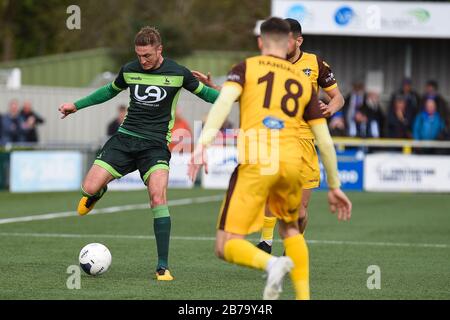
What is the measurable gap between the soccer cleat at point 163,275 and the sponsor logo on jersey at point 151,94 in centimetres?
163

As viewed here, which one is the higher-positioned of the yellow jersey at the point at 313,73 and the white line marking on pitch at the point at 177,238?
the yellow jersey at the point at 313,73

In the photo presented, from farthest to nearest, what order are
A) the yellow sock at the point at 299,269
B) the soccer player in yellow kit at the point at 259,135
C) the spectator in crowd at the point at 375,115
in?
the spectator in crowd at the point at 375,115, the yellow sock at the point at 299,269, the soccer player in yellow kit at the point at 259,135

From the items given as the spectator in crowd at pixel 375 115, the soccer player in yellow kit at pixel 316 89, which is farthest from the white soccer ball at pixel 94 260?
the spectator in crowd at pixel 375 115

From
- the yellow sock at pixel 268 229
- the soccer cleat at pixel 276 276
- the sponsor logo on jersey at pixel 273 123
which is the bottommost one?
the yellow sock at pixel 268 229

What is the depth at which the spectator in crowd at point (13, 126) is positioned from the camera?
2472cm

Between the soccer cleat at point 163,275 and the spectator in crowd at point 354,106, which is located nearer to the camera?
the soccer cleat at point 163,275

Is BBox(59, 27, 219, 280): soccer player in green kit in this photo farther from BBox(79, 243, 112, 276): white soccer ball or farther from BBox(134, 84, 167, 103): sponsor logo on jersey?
BBox(79, 243, 112, 276): white soccer ball

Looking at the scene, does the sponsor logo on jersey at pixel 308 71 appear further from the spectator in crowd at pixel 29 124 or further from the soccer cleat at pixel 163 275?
the spectator in crowd at pixel 29 124

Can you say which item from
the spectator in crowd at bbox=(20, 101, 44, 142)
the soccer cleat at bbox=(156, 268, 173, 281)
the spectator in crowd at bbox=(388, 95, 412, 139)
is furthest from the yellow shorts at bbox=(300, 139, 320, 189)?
the spectator in crowd at bbox=(20, 101, 44, 142)

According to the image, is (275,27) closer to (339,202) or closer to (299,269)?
(339,202)

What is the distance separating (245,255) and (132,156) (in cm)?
312

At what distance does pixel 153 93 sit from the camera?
10.2 metres

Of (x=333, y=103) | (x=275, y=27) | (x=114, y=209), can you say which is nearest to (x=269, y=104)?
(x=275, y=27)
